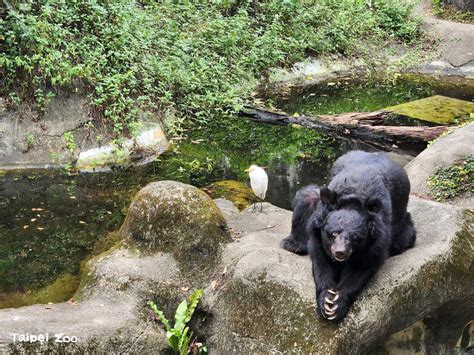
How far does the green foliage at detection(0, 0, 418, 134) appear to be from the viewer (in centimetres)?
1116

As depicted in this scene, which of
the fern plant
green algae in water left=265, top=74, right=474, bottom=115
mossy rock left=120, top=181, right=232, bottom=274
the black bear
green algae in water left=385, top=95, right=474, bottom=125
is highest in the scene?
the black bear

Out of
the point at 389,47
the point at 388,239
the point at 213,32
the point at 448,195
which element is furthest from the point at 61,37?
the point at 389,47

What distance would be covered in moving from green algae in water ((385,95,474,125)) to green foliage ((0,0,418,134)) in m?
3.88

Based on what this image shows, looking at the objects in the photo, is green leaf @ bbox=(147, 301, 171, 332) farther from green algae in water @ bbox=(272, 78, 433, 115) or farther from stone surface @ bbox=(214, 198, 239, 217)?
green algae in water @ bbox=(272, 78, 433, 115)

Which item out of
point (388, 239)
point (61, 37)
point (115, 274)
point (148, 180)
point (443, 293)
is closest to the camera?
point (388, 239)

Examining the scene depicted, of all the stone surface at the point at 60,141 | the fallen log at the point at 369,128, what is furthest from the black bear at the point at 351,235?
the stone surface at the point at 60,141

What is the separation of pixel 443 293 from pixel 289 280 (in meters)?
1.40

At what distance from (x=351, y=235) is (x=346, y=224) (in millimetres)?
93

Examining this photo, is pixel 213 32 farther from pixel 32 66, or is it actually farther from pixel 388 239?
pixel 388 239

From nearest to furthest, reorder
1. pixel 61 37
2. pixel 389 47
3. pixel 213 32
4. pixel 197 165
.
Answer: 1. pixel 197 165
2. pixel 61 37
3. pixel 213 32
4. pixel 389 47

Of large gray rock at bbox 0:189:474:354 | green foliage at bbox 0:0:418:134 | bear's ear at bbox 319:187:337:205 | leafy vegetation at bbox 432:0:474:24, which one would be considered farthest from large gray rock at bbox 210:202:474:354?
leafy vegetation at bbox 432:0:474:24

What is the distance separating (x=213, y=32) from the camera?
53.7 ft

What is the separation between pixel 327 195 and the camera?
468 cm

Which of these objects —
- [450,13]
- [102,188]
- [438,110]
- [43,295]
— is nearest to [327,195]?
[43,295]
